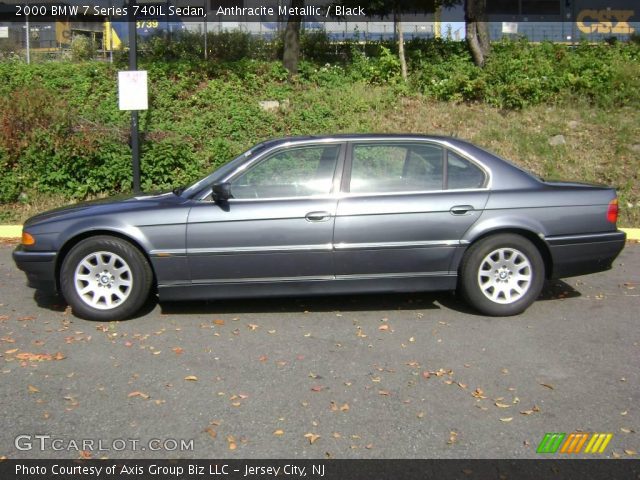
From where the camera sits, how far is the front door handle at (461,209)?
587cm

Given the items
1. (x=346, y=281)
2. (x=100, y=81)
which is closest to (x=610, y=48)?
(x=100, y=81)

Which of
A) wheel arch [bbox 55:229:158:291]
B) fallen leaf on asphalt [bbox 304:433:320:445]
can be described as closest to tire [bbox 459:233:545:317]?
fallen leaf on asphalt [bbox 304:433:320:445]

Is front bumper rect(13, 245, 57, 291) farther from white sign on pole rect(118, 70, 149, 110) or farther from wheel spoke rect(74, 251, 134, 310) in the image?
white sign on pole rect(118, 70, 149, 110)

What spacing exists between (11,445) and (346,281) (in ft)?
9.70

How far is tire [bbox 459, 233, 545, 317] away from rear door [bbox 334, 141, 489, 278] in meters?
0.22

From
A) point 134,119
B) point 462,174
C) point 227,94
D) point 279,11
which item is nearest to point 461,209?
point 462,174

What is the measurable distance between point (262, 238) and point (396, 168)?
4.46ft

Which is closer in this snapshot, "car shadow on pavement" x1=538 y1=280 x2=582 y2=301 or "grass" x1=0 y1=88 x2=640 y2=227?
"car shadow on pavement" x1=538 y1=280 x2=582 y2=301

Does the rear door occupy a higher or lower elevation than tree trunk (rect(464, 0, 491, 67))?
lower

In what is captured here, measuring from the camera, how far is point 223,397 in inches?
170
